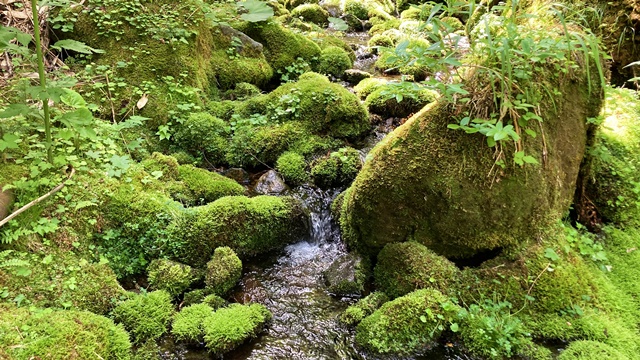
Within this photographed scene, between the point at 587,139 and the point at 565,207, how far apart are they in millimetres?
810

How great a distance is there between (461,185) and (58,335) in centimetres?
354

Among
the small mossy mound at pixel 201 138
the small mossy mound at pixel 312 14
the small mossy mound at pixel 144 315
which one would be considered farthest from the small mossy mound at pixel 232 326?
the small mossy mound at pixel 312 14

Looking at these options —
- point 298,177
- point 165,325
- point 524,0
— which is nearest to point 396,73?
point 524,0

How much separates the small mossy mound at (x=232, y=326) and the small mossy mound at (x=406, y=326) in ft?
3.06

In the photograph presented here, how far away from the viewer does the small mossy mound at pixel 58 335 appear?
8.93 ft

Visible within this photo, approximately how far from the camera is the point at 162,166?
494 centimetres

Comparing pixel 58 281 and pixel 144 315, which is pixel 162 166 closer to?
pixel 58 281

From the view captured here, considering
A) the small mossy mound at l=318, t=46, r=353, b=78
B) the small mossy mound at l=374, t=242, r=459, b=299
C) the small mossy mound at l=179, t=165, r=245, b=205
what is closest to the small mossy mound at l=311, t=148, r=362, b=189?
the small mossy mound at l=179, t=165, r=245, b=205

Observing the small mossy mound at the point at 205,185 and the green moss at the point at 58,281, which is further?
the small mossy mound at the point at 205,185

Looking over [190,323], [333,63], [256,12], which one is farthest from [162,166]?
[333,63]

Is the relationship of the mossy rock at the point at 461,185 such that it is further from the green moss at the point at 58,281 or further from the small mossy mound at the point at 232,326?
the green moss at the point at 58,281

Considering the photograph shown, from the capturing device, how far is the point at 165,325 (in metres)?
3.48

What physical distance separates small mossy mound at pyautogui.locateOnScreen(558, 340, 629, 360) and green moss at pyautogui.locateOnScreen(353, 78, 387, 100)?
5.46 m

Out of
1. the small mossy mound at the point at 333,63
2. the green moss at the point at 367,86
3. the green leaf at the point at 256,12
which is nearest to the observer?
the green moss at the point at 367,86
